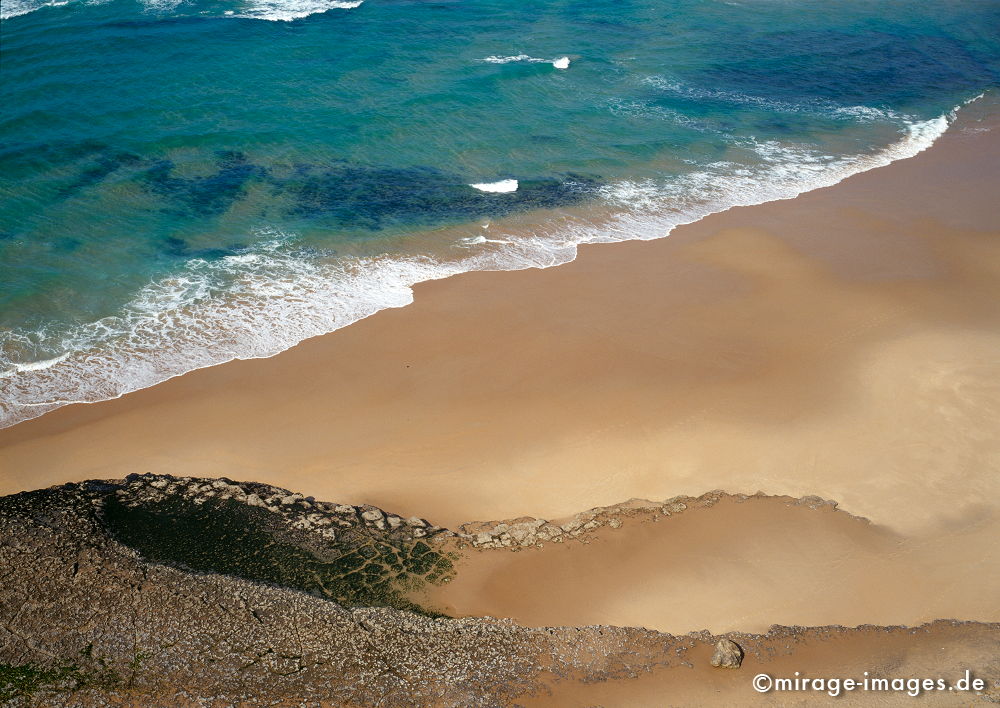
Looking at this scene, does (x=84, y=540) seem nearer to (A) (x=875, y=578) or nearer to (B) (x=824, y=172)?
(A) (x=875, y=578)

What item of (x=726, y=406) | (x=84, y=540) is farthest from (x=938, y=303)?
(x=84, y=540)

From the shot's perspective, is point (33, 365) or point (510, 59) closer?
point (33, 365)

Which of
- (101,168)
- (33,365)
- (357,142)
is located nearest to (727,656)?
(33,365)

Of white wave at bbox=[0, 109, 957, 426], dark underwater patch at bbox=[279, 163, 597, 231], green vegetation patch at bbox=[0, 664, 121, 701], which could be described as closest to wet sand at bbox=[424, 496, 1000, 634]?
green vegetation patch at bbox=[0, 664, 121, 701]

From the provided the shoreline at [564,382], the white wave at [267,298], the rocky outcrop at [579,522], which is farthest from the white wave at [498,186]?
the rocky outcrop at [579,522]

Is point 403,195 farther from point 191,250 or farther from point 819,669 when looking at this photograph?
point 819,669

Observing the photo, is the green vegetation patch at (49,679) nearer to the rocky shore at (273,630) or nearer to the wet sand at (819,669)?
the rocky shore at (273,630)
